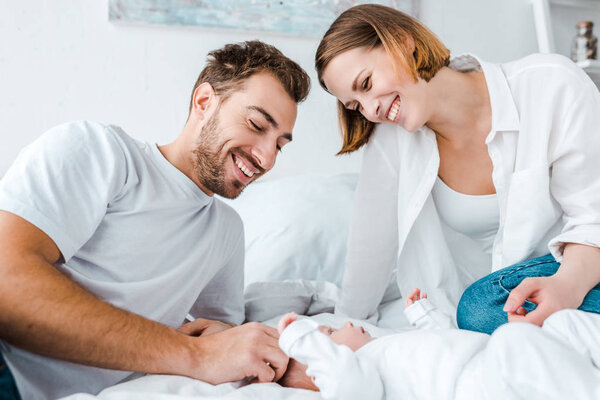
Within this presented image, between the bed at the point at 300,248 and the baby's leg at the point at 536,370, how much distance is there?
60cm

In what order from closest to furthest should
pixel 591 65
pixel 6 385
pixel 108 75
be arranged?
pixel 6 385 → pixel 108 75 → pixel 591 65

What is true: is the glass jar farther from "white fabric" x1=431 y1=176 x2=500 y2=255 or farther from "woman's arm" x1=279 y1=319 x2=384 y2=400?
"woman's arm" x1=279 y1=319 x2=384 y2=400

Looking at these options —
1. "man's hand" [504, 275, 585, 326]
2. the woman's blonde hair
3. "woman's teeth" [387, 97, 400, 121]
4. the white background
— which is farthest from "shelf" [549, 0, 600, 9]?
"man's hand" [504, 275, 585, 326]

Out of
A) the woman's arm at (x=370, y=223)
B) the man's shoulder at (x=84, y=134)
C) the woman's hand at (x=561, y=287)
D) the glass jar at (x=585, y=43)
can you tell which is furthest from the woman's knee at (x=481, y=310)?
the glass jar at (x=585, y=43)

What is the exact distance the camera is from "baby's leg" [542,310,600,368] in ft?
2.44

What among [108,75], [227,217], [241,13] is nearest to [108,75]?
[108,75]

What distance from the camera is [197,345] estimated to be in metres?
0.92

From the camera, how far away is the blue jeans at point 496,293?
118 centimetres

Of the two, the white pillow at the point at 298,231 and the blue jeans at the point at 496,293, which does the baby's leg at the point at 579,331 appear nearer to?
the blue jeans at the point at 496,293

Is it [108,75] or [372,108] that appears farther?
[108,75]

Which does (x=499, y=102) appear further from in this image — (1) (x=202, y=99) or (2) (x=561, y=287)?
(1) (x=202, y=99)

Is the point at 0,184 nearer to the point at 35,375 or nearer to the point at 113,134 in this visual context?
the point at 113,134

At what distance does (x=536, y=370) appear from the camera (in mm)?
646

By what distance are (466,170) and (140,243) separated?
35.2 inches
